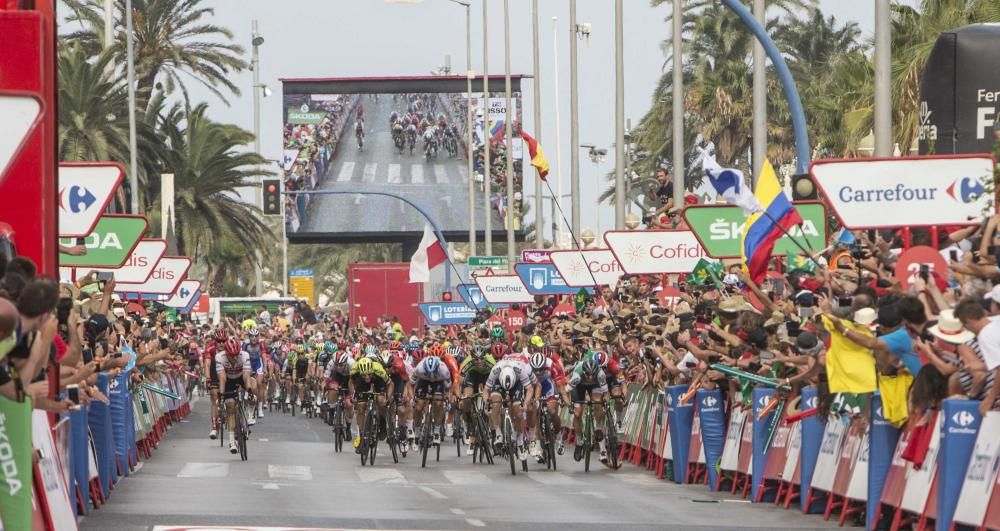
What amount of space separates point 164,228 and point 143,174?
251 centimetres

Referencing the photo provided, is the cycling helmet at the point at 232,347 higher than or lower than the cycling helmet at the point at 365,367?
higher

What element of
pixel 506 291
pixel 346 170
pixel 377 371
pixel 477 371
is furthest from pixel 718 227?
pixel 346 170

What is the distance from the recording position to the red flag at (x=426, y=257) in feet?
189

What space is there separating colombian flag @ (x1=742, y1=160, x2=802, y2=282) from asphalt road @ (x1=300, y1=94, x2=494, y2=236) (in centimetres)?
6501

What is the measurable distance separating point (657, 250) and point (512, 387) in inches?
184

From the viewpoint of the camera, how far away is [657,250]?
30922 mm

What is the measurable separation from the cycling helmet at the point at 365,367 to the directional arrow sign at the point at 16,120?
2216cm

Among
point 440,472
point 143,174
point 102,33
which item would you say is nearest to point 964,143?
point 440,472

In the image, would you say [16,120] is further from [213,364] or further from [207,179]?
[207,179]

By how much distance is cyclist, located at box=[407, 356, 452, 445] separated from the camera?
30.7 m

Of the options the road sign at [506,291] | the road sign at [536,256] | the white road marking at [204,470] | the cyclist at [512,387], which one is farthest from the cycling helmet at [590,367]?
the road sign at [506,291]

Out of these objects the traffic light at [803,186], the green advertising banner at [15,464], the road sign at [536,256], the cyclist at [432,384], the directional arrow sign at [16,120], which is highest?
the traffic light at [803,186]

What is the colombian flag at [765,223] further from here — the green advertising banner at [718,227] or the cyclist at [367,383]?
A: the cyclist at [367,383]

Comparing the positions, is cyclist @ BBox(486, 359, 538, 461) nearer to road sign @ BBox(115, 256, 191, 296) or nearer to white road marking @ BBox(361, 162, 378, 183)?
road sign @ BBox(115, 256, 191, 296)
